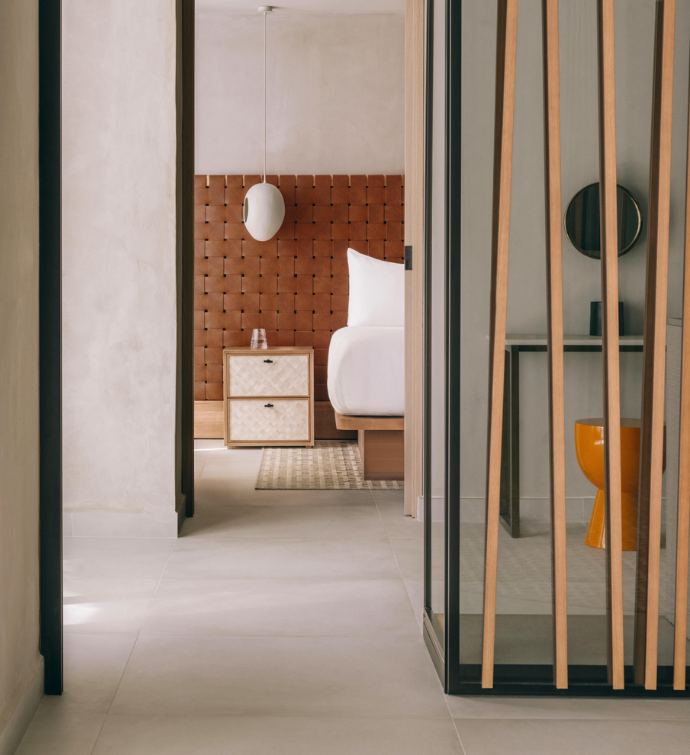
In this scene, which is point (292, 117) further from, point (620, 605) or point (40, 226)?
point (620, 605)

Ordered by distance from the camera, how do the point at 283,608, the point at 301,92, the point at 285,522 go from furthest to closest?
1. the point at 301,92
2. the point at 285,522
3. the point at 283,608

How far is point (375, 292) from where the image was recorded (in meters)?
4.95

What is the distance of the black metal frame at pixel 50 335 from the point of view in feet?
5.15

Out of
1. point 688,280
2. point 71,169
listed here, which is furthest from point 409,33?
point 688,280

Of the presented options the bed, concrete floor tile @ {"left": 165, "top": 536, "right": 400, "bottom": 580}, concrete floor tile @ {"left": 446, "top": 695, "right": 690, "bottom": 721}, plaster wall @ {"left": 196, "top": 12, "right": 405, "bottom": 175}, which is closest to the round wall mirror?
concrete floor tile @ {"left": 446, "top": 695, "right": 690, "bottom": 721}

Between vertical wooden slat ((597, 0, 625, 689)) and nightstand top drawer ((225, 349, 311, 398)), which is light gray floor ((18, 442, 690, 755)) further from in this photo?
nightstand top drawer ((225, 349, 311, 398))

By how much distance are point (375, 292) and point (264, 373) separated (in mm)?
899

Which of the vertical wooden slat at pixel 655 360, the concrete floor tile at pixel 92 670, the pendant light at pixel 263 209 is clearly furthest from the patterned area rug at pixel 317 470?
the vertical wooden slat at pixel 655 360

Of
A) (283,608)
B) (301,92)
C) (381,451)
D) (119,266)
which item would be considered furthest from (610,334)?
(301,92)

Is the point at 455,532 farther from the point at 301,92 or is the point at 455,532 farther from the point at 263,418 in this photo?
the point at 301,92

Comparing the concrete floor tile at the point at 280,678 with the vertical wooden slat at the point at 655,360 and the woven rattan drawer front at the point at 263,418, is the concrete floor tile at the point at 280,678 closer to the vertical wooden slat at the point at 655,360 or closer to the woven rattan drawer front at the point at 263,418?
the vertical wooden slat at the point at 655,360

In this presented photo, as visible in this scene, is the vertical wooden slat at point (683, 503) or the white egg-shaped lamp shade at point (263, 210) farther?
the white egg-shaped lamp shade at point (263, 210)

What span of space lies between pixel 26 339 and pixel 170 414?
1.39 metres

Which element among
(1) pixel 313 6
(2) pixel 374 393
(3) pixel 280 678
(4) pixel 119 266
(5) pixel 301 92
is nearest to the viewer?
(3) pixel 280 678
